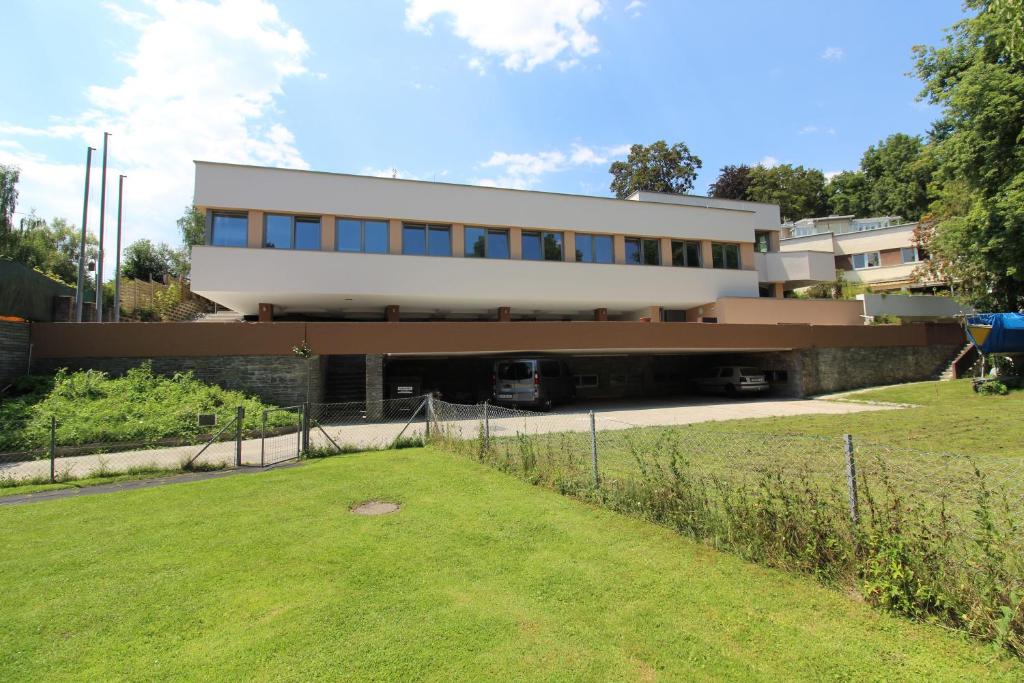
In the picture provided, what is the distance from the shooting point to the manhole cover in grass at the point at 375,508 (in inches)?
260

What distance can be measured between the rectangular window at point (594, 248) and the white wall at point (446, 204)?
420 mm

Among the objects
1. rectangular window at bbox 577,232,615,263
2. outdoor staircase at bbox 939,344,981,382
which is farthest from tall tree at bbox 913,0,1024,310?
rectangular window at bbox 577,232,615,263

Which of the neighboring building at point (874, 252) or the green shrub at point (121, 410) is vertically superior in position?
the neighboring building at point (874, 252)

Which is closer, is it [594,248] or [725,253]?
[594,248]

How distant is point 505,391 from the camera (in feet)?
62.7

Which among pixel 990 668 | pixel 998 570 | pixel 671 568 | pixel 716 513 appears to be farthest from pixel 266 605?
pixel 998 570

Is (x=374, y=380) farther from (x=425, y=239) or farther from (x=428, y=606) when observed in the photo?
(x=428, y=606)

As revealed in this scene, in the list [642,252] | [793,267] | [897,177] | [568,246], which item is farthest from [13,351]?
[897,177]

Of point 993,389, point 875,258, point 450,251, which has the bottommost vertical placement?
point 993,389

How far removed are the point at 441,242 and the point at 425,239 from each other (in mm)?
708

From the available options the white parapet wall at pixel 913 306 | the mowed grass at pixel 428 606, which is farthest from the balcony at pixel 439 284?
the mowed grass at pixel 428 606

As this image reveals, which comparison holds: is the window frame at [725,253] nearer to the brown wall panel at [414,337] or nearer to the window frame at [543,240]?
the brown wall panel at [414,337]

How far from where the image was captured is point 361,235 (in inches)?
833

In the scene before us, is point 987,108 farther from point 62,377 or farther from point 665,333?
point 62,377
